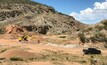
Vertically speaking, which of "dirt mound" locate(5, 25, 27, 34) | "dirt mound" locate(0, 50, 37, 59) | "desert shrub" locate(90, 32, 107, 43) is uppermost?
"dirt mound" locate(5, 25, 27, 34)

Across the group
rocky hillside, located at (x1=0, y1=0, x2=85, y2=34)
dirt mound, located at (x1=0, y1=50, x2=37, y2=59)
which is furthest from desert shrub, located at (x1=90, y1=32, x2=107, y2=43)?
rocky hillside, located at (x1=0, y1=0, x2=85, y2=34)

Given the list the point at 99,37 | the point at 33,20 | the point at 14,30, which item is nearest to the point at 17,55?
the point at 99,37

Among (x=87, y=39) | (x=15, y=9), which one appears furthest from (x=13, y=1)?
(x=87, y=39)

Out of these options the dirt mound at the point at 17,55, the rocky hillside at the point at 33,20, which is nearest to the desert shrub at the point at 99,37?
the dirt mound at the point at 17,55

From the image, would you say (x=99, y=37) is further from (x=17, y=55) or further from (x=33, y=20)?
(x=33, y=20)

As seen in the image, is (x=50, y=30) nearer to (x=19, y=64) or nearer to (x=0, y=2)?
(x=0, y=2)

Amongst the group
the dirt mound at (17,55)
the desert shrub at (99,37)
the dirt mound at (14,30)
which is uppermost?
the dirt mound at (14,30)

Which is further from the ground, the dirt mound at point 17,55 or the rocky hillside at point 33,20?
the rocky hillside at point 33,20

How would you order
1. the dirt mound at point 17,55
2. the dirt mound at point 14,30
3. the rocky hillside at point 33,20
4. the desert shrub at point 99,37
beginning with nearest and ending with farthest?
the dirt mound at point 17,55, the desert shrub at point 99,37, the dirt mound at point 14,30, the rocky hillside at point 33,20

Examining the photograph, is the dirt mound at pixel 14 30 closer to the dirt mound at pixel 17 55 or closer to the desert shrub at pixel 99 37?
the desert shrub at pixel 99 37

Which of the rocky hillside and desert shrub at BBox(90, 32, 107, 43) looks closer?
desert shrub at BBox(90, 32, 107, 43)

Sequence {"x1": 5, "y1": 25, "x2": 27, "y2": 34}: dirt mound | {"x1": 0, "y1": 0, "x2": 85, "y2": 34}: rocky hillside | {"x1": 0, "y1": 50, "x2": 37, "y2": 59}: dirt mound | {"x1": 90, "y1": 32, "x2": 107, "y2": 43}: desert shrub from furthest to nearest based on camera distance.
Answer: {"x1": 0, "y1": 0, "x2": 85, "y2": 34}: rocky hillside
{"x1": 5, "y1": 25, "x2": 27, "y2": 34}: dirt mound
{"x1": 90, "y1": 32, "x2": 107, "y2": 43}: desert shrub
{"x1": 0, "y1": 50, "x2": 37, "y2": 59}: dirt mound

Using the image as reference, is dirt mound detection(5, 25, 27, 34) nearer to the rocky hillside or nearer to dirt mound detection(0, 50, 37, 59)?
the rocky hillside

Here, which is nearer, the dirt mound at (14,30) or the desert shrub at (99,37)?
the desert shrub at (99,37)
